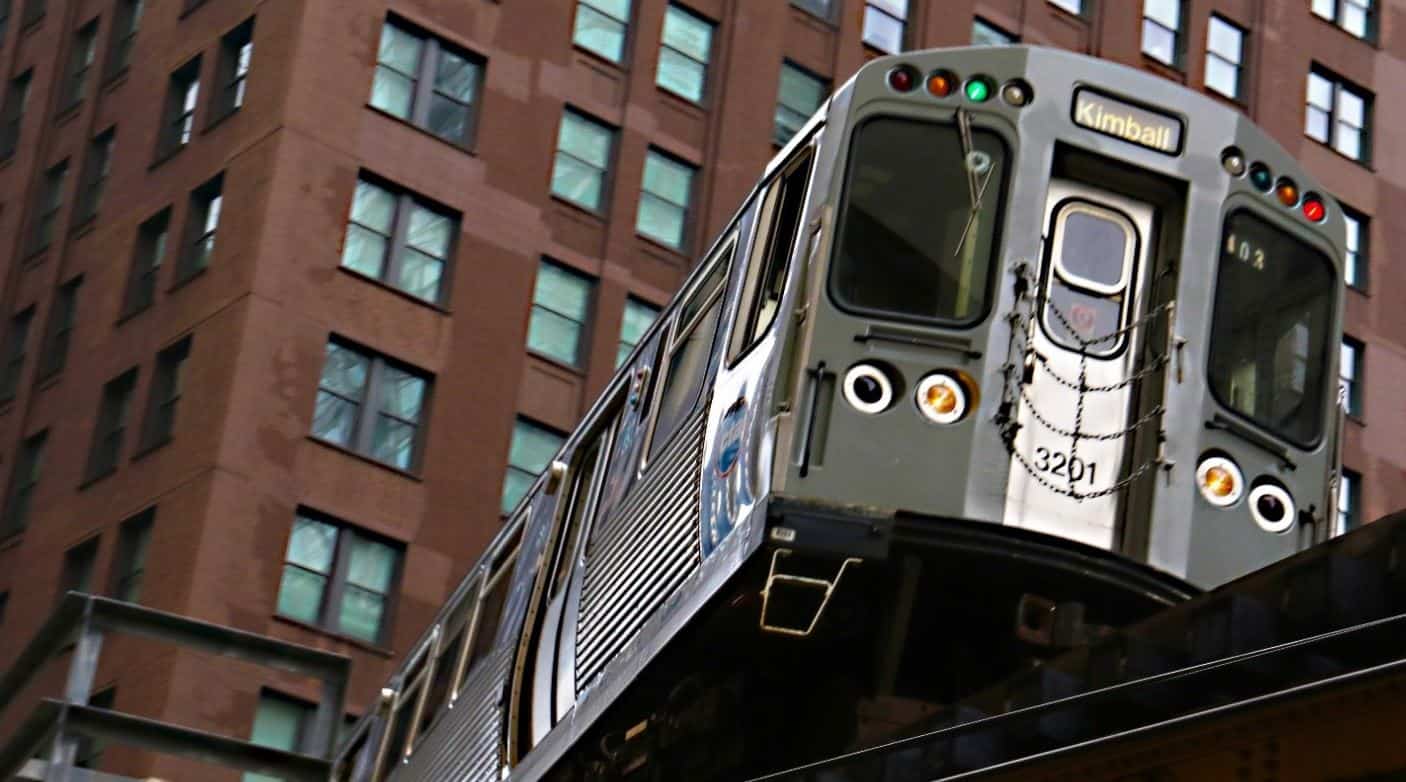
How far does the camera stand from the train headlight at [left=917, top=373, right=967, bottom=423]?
40.0 feet

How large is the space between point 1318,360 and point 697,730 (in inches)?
129

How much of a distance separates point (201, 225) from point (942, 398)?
83.2ft

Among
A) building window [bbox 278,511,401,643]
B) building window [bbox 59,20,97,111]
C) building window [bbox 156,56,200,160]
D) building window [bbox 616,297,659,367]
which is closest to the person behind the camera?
building window [bbox 278,511,401,643]

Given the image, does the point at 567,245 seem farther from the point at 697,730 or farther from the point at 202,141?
the point at 697,730

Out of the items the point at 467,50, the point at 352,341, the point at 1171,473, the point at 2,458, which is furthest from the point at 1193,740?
the point at 2,458

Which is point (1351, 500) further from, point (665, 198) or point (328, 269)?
point (328, 269)

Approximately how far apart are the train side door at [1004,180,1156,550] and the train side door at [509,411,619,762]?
2799mm

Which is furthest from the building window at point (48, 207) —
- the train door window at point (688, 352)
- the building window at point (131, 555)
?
the train door window at point (688, 352)

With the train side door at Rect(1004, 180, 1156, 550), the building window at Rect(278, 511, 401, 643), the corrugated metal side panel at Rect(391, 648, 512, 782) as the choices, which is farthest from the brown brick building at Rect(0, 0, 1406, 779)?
the train side door at Rect(1004, 180, 1156, 550)

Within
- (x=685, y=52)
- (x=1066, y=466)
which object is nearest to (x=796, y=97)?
(x=685, y=52)

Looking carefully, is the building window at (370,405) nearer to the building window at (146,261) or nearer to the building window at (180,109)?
the building window at (146,261)

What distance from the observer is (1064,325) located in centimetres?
1257

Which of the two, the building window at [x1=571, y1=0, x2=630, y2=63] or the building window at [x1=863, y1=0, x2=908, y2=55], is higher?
the building window at [x1=863, y1=0, x2=908, y2=55]

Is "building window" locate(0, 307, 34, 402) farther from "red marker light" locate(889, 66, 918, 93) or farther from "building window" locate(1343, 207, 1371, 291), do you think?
"red marker light" locate(889, 66, 918, 93)
